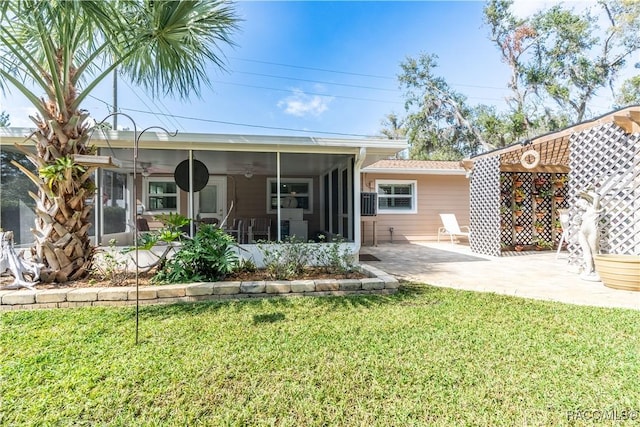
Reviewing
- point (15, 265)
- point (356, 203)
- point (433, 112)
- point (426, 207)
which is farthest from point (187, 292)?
point (433, 112)

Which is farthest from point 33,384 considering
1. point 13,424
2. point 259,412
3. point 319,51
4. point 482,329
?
point 319,51

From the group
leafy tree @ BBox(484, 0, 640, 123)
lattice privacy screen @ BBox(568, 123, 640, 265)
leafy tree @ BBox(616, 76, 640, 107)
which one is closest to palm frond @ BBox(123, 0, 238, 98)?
lattice privacy screen @ BBox(568, 123, 640, 265)

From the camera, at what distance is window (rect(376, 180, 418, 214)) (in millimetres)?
10438

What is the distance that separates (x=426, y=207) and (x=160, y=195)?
9099 millimetres

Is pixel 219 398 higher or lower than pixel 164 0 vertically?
lower

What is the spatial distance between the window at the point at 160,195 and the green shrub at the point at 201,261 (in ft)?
19.4

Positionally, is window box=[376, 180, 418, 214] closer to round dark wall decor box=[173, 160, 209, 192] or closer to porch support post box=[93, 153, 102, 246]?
round dark wall decor box=[173, 160, 209, 192]

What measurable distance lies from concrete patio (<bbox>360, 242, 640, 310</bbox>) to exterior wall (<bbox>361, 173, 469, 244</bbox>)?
2522mm

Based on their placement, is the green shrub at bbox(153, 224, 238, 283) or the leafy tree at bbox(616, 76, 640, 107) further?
the leafy tree at bbox(616, 76, 640, 107)

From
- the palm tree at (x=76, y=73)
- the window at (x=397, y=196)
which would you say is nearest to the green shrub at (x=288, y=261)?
the palm tree at (x=76, y=73)

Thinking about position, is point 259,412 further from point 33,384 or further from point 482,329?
point 482,329

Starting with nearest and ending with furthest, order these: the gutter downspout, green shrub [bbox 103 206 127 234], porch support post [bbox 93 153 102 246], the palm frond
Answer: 1. the palm frond
2. porch support post [bbox 93 153 102 246]
3. the gutter downspout
4. green shrub [bbox 103 206 127 234]

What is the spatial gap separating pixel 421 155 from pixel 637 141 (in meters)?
16.1

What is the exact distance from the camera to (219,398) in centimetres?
194
